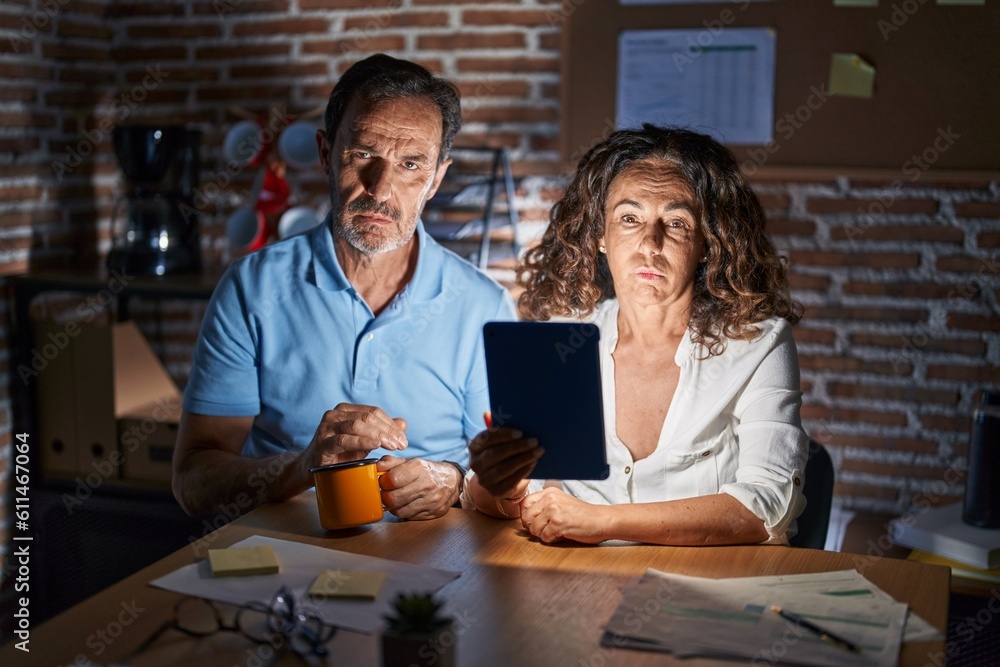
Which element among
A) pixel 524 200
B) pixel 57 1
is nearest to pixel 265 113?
pixel 57 1

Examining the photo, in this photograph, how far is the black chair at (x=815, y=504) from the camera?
1715mm

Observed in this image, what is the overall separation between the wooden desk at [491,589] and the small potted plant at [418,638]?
0.09m

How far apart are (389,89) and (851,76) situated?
56.6 inches

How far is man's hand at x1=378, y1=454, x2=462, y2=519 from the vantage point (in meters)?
1.58

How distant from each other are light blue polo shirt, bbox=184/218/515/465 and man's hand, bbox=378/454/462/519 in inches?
15.4

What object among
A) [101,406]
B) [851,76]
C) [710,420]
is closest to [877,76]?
[851,76]

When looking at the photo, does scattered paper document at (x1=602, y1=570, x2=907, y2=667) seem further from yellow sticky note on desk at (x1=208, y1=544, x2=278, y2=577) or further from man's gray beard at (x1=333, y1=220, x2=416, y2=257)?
man's gray beard at (x1=333, y1=220, x2=416, y2=257)

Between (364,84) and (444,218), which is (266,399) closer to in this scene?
(364,84)

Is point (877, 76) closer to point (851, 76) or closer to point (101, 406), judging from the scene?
point (851, 76)

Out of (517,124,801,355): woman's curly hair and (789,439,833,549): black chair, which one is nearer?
(789,439,833,549): black chair

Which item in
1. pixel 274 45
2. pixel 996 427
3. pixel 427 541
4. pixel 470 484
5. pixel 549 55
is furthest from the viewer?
pixel 274 45

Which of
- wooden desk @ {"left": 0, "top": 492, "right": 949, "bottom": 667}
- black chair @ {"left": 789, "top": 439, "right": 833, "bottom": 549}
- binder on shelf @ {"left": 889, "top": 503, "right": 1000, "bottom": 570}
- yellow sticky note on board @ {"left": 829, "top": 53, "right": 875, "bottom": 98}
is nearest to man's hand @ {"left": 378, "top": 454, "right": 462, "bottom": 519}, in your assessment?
wooden desk @ {"left": 0, "top": 492, "right": 949, "bottom": 667}

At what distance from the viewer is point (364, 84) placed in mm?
2023

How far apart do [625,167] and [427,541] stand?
0.82m
